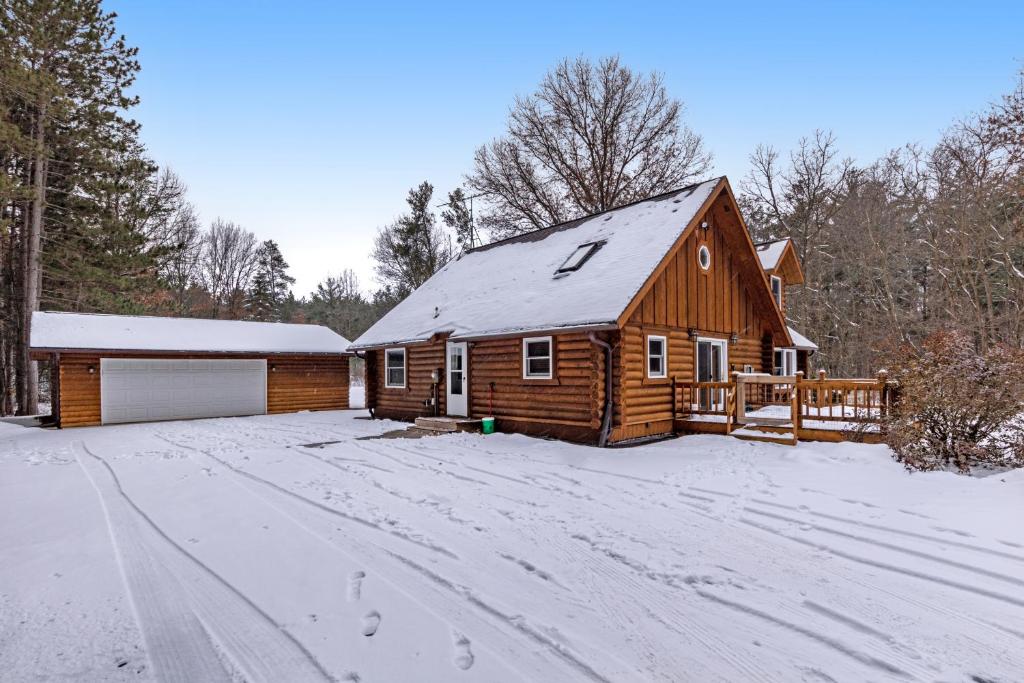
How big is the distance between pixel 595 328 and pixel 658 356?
2610 mm

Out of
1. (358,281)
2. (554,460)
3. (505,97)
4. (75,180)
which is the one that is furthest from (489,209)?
(358,281)

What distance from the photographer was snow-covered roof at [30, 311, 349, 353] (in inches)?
633

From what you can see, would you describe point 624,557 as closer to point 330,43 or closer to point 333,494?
point 333,494

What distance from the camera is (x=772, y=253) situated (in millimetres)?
18984

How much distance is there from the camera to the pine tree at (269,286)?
1558 inches

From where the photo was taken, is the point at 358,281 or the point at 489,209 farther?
the point at 358,281

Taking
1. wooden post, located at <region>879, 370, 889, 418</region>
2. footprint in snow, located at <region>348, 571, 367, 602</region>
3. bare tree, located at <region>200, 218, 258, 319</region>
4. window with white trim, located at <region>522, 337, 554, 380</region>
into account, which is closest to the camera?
footprint in snow, located at <region>348, 571, 367, 602</region>

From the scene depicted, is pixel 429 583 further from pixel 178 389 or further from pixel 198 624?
pixel 178 389

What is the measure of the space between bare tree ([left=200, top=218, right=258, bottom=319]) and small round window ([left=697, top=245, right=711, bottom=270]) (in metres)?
29.9

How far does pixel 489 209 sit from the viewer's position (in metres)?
25.9

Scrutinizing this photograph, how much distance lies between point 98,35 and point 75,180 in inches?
206

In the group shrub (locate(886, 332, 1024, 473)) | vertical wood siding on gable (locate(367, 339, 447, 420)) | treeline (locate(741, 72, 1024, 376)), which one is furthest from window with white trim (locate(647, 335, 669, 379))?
treeline (locate(741, 72, 1024, 376))

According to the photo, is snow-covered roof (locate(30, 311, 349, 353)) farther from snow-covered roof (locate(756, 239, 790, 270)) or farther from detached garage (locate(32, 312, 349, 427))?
snow-covered roof (locate(756, 239, 790, 270))

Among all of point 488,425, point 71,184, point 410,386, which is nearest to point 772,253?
point 488,425
